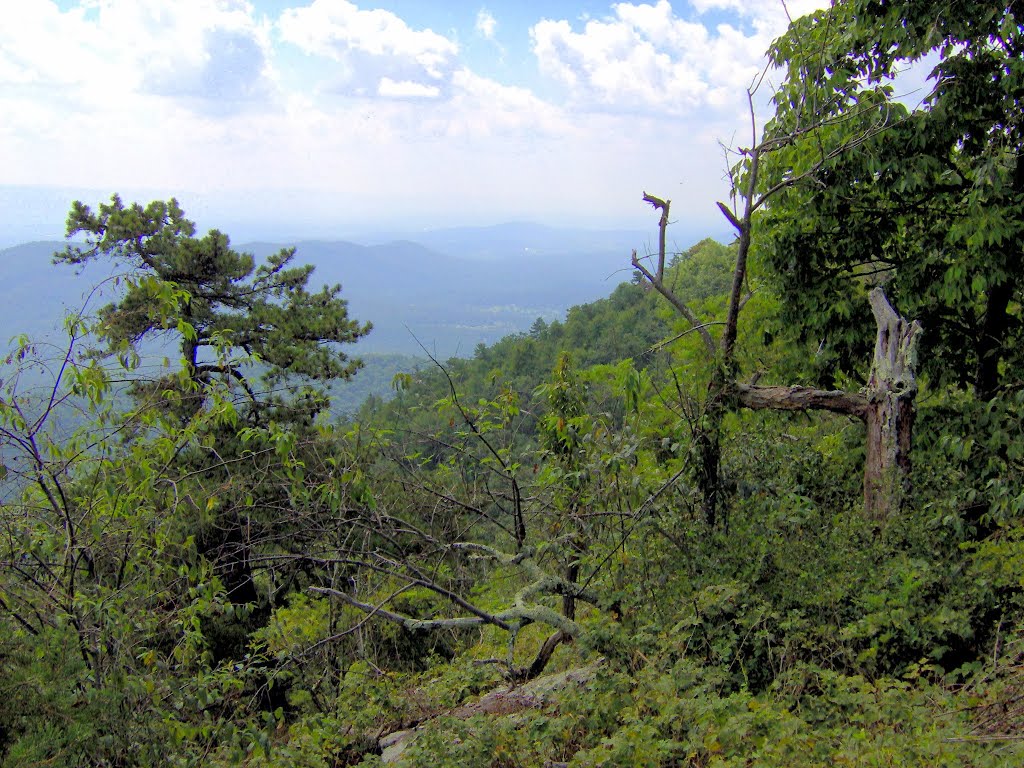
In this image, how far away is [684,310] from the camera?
215 inches

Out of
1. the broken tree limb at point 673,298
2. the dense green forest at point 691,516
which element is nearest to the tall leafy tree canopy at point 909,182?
the dense green forest at point 691,516

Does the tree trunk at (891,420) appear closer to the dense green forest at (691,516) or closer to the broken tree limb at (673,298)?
the dense green forest at (691,516)

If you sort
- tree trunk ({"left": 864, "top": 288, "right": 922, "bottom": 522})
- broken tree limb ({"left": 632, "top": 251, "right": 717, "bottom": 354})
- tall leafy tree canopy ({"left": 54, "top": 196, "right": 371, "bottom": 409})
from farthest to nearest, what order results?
tall leafy tree canopy ({"left": 54, "top": 196, "right": 371, "bottom": 409}), broken tree limb ({"left": 632, "top": 251, "right": 717, "bottom": 354}), tree trunk ({"left": 864, "top": 288, "right": 922, "bottom": 522})

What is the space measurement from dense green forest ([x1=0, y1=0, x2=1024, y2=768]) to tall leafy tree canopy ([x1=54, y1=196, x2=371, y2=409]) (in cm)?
521

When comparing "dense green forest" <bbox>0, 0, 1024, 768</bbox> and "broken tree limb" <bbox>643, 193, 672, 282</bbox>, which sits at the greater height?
"broken tree limb" <bbox>643, 193, 672, 282</bbox>

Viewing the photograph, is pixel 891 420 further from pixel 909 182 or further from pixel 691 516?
pixel 909 182

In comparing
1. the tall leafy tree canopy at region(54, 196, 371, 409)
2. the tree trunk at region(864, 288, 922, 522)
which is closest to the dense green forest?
the tree trunk at region(864, 288, 922, 522)

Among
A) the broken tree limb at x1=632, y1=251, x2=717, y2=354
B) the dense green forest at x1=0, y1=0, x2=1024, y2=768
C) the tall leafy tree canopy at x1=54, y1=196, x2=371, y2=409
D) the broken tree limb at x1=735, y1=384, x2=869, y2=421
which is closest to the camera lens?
the dense green forest at x1=0, y1=0, x2=1024, y2=768

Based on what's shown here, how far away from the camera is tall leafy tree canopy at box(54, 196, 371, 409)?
12.5 m

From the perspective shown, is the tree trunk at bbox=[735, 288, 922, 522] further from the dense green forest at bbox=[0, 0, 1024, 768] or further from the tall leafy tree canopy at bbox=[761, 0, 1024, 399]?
the tall leafy tree canopy at bbox=[761, 0, 1024, 399]

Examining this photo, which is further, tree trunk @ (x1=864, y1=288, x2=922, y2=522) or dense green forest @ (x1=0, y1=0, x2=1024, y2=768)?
tree trunk @ (x1=864, y1=288, x2=922, y2=522)

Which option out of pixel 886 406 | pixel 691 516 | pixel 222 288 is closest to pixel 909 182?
pixel 886 406

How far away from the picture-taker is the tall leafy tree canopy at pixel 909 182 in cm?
559

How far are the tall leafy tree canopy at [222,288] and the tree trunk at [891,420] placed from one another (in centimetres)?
996
